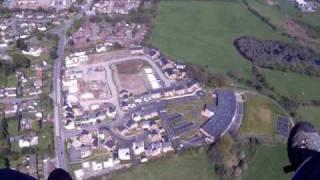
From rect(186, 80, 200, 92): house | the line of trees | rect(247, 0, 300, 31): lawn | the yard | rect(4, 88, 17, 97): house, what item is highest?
rect(247, 0, 300, 31): lawn

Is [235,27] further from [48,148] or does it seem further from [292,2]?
[48,148]

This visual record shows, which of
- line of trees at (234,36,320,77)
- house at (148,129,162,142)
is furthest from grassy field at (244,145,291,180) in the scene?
line of trees at (234,36,320,77)

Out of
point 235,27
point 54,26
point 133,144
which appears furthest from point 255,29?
point 133,144

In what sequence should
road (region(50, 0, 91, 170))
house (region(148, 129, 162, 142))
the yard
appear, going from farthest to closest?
the yard < house (region(148, 129, 162, 142)) < road (region(50, 0, 91, 170))

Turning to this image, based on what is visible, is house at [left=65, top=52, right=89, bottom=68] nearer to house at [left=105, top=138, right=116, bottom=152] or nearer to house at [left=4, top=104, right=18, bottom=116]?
house at [left=4, top=104, right=18, bottom=116]

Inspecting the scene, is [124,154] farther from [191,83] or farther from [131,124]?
[191,83]

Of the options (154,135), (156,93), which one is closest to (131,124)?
(154,135)

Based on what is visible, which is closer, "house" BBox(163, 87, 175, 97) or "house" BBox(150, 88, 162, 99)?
"house" BBox(150, 88, 162, 99)

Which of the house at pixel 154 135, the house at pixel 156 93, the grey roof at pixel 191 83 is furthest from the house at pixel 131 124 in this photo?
the grey roof at pixel 191 83
